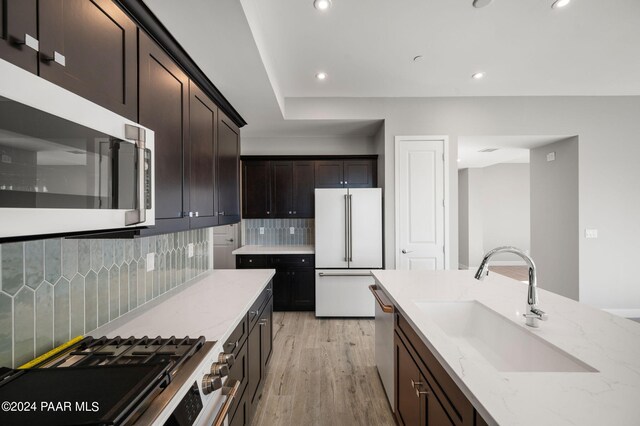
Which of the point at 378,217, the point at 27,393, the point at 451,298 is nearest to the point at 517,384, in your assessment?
the point at 451,298

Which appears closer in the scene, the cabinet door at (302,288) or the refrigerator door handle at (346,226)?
the refrigerator door handle at (346,226)

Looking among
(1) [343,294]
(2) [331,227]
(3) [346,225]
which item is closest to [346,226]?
(3) [346,225]

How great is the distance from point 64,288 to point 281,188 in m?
3.11

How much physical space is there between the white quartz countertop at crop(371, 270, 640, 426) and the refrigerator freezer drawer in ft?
6.57

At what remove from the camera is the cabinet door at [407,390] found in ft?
4.07

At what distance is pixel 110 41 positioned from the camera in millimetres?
1047

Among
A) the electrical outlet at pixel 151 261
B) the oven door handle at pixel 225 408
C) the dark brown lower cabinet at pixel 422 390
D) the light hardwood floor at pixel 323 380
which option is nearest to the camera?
the dark brown lower cabinet at pixel 422 390

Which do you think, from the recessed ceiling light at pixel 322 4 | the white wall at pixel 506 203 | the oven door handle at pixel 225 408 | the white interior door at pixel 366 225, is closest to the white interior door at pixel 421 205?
the white interior door at pixel 366 225

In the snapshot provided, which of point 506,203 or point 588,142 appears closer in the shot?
point 588,142

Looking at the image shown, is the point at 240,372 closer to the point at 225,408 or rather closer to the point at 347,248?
the point at 225,408

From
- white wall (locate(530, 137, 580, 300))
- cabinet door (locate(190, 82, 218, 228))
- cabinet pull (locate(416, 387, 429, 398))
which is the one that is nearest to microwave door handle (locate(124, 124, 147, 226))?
cabinet door (locate(190, 82, 218, 228))

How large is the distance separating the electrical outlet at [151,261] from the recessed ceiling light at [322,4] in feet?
6.91

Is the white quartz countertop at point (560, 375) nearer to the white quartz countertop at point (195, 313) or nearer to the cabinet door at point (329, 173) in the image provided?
the white quartz countertop at point (195, 313)

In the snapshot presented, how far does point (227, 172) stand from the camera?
2.41 metres
